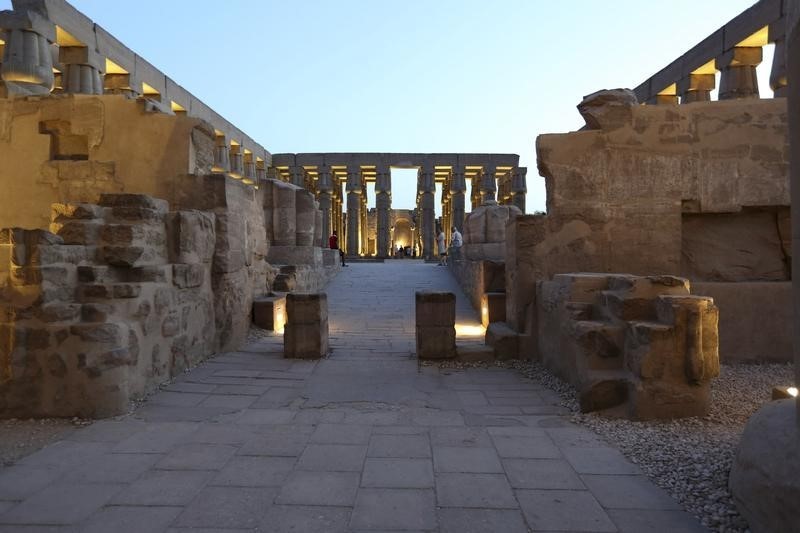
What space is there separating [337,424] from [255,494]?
124cm

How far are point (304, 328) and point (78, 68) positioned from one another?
1320 cm

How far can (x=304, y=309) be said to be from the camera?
21.5 feet

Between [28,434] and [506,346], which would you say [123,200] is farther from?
[506,346]

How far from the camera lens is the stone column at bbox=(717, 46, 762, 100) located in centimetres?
1439

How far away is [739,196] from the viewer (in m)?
6.24

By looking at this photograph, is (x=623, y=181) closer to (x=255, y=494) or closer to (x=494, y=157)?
(x=255, y=494)

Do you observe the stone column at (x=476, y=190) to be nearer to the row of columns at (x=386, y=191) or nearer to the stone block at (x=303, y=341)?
the row of columns at (x=386, y=191)

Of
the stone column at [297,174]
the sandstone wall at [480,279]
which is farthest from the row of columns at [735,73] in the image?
the stone column at [297,174]

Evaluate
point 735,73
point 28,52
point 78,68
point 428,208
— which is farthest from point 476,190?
point 28,52

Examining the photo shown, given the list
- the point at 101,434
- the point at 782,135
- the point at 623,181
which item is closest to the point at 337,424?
the point at 101,434

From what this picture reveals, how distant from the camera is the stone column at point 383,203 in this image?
30.1m

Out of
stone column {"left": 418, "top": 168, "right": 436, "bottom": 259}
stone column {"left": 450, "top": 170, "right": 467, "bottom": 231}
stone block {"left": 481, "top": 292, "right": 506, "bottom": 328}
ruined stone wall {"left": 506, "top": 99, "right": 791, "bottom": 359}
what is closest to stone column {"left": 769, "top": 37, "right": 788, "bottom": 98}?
ruined stone wall {"left": 506, "top": 99, "right": 791, "bottom": 359}

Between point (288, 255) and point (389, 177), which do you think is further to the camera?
point (389, 177)

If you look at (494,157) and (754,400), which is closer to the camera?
(754,400)
